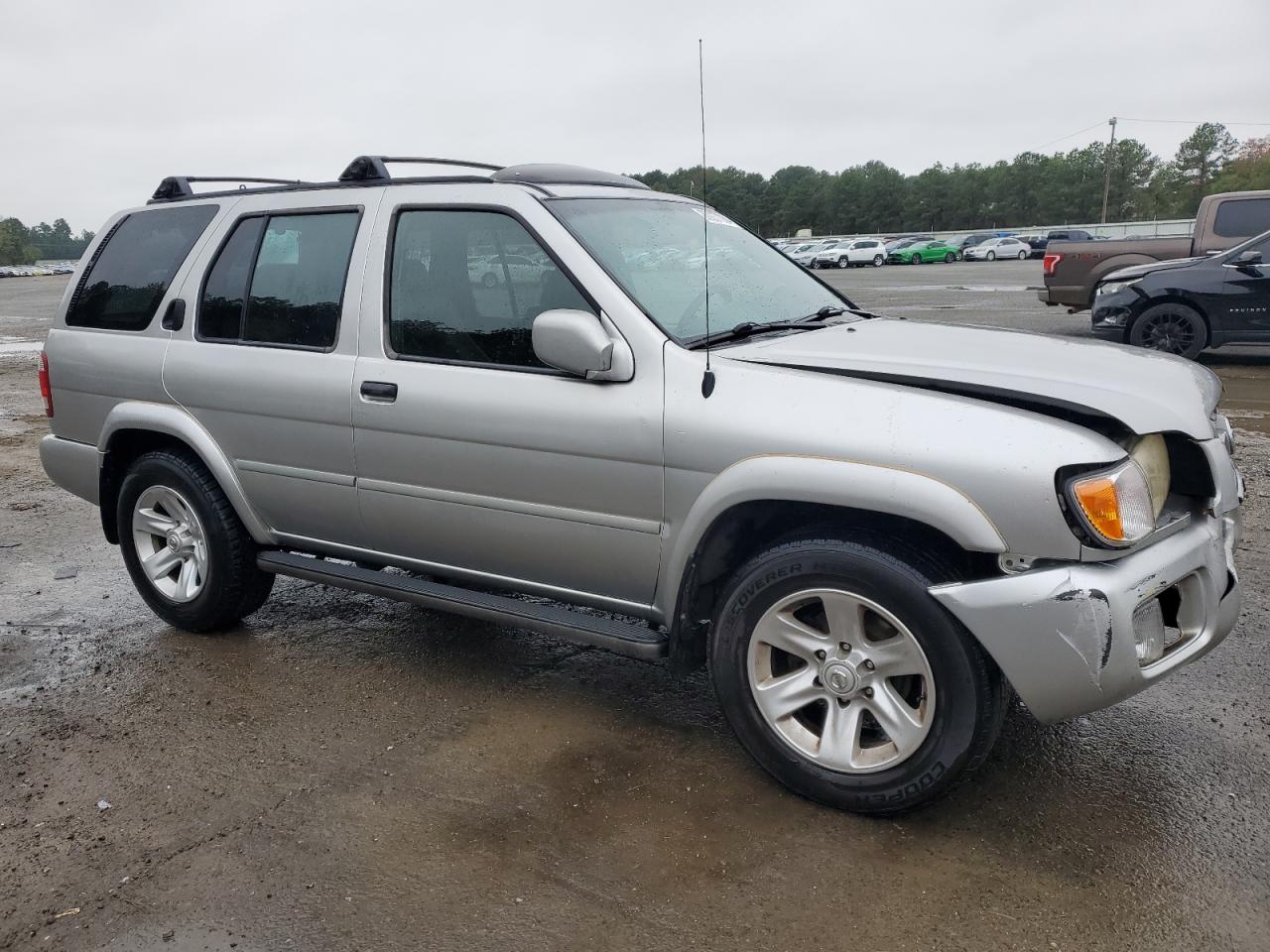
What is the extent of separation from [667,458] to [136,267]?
9.68 feet

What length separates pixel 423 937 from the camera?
2586 millimetres

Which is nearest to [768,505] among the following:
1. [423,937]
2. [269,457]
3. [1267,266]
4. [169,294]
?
[423,937]

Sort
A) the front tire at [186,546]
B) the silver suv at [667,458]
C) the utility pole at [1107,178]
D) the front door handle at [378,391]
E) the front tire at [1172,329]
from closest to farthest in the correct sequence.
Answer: the silver suv at [667,458]
the front door handle at [378,391]
the front tire at [186,546]
the front tire at [1172,329]
the utility pole at [1107,178]

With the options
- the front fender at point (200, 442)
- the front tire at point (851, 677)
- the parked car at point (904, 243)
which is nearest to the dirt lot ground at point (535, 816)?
the front tire at point (851, 677)

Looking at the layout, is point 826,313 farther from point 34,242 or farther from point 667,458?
point 34,242

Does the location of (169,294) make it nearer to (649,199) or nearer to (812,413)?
(649,199)

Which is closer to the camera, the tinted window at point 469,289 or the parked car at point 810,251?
the tinted window at point 469,289

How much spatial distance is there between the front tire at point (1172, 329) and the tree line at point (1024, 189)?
82605 millimetres

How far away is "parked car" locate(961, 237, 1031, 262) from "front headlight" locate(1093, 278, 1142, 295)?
141 feet

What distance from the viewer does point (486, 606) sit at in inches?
144

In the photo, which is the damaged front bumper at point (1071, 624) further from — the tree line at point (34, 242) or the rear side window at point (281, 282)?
Result: the tree line at point (34, 242)

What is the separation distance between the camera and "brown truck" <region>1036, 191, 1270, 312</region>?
12.4 meters

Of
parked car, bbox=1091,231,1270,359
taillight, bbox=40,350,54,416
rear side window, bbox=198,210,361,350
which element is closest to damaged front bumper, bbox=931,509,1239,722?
rear side window, bbox=198,210,361,350

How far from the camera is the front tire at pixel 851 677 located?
2.81 m
